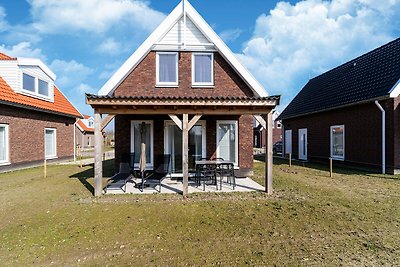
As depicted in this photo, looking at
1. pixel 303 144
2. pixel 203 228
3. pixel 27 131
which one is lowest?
pixel 203 228

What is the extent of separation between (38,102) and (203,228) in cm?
1453

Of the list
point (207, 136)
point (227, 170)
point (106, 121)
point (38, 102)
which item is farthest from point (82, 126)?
point (227, 170)

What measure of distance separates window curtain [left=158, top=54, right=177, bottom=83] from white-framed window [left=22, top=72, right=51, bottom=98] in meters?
9.03

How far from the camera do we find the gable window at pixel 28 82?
47.3 feet

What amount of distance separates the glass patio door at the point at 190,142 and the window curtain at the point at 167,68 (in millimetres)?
2012

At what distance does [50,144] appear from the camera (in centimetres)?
1644

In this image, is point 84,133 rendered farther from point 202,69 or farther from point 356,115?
point 356,115

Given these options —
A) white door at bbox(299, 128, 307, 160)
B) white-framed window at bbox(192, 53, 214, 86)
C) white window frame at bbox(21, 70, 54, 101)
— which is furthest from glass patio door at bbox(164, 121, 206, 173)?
white door at bbox(299, 128, 307, 160)

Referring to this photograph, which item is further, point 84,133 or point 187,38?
point 84,133

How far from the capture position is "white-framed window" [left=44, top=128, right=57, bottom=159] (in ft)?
52.3

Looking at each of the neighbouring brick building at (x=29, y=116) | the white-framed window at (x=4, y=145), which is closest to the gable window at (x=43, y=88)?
→ the neighbouring brick building at (x=29, y=116)

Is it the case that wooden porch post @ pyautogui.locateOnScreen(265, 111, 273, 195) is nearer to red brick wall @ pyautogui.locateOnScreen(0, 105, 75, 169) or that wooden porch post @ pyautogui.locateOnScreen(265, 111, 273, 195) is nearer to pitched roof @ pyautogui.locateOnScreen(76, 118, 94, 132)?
red brick wall @ pyautogui.locateOnScreen(0, 105, 75, 169)

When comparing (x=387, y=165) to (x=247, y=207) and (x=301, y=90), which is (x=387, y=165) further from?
(x=301, y=90)

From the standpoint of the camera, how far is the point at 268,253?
399 cm
